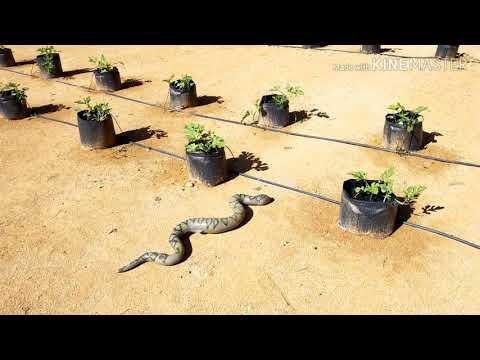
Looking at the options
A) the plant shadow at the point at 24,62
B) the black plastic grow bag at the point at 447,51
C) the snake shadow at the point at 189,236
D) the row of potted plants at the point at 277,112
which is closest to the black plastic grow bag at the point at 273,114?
the row of potted plants at the point at 277,112

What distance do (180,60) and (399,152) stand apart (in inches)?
440

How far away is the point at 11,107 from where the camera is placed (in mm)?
11227

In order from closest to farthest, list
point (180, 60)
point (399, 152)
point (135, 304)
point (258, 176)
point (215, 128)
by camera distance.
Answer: point (135, 304)
point (258, 176)
point (399, 152)
point (215, 128)
point (180, 60)

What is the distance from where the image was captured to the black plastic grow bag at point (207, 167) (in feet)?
25.4

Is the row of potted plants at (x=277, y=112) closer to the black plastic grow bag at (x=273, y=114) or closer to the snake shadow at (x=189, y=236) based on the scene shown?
the black plastic grow bag at (x=273, y=114)

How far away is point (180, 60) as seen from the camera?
666 inches

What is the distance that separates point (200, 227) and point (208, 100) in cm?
683

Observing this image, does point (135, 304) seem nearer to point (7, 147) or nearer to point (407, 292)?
point (407, 292)

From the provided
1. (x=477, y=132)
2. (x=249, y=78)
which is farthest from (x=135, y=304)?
(x=249, y=78)

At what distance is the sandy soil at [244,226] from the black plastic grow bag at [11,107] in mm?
274

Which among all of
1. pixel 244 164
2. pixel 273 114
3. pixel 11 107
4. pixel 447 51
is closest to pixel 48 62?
pixel 11 107

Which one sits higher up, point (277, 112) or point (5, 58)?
point (5, 58)

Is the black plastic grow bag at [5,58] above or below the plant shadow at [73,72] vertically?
above

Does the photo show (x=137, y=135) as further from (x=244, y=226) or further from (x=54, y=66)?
(x=54, y=66)
